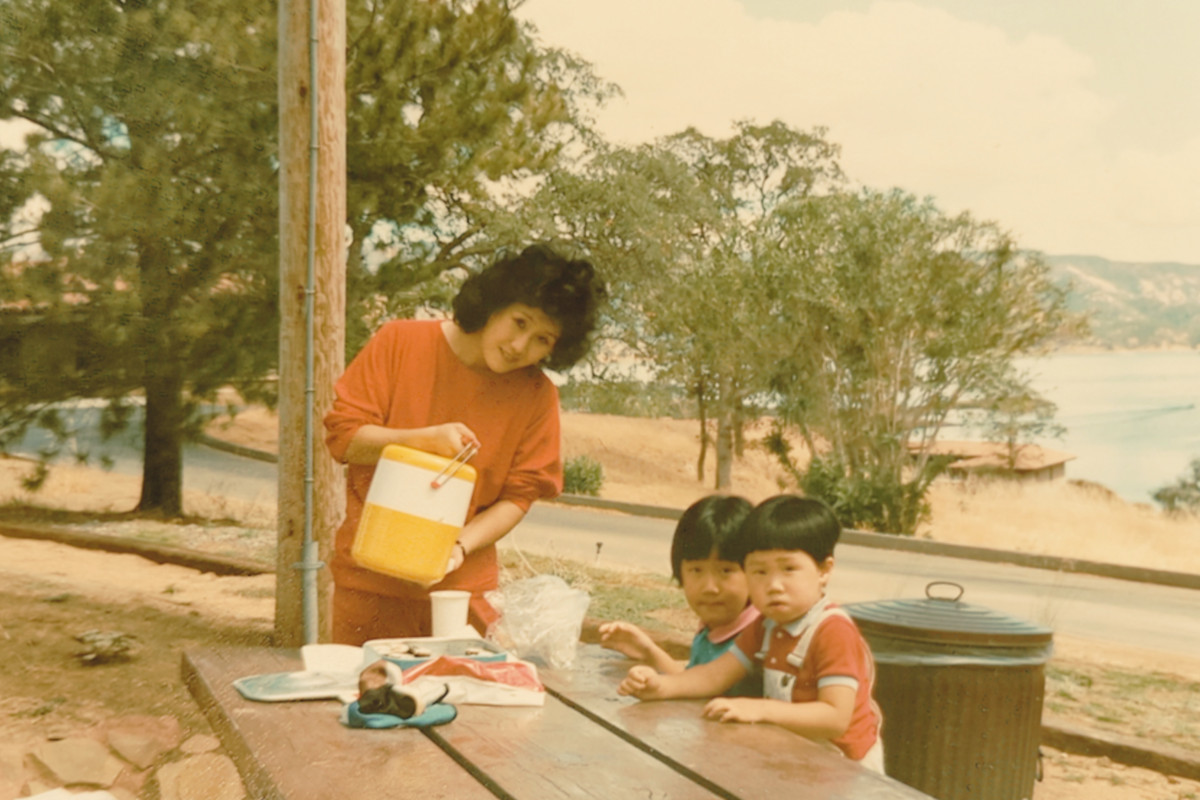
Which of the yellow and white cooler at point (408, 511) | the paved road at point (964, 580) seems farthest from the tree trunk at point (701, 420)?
the yellow and white cooler at point (408, 511)

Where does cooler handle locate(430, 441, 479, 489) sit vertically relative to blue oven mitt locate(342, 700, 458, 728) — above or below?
above

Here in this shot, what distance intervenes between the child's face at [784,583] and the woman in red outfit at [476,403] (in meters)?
0.56

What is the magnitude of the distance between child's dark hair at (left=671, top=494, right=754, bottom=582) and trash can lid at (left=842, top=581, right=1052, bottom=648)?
807 millimetres

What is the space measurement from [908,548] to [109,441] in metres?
8.29

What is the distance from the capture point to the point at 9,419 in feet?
31.0

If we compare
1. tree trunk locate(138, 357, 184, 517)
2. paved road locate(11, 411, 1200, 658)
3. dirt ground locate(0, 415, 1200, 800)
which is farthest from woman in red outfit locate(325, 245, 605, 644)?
tree trunk locate(138, 357, 184, 517)

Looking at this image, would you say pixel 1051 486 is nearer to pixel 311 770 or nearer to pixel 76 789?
pixel 76 789

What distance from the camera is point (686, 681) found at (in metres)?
2.31

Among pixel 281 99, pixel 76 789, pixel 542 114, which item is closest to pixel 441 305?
pixel 542 114

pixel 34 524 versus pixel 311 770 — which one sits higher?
pixel 311 770

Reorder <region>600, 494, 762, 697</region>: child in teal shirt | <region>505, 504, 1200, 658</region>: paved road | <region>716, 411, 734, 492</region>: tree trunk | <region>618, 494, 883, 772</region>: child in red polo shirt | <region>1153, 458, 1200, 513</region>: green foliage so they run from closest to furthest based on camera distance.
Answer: <region>618, 494, 883, 772</region>: child in red polo shirt < <region>600, 494, 762, 697</region>: child in teal shirt < <region>505, 504, 1200, 658</region>: paved road < <region>1153, 458, 1200, 513</region>: green foliage < <region>716, 411, 734, 492</region>: tree trunk

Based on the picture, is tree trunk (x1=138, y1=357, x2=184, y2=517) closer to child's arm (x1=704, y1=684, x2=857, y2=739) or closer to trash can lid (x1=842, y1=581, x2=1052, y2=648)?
trash can lid (x1=842, y1=581, x2=1052, y2=648)

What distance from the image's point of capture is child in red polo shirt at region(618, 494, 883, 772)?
2.18 meters

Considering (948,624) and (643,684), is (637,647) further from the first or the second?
(948,624)
